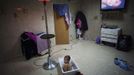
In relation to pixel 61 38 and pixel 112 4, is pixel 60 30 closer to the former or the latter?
pixel 61 38

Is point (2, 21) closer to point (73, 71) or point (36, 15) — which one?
point (36, 15)

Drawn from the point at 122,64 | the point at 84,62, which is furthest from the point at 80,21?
the point at 122,64

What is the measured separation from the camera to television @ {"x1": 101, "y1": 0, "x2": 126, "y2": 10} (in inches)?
143

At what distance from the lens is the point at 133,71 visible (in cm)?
253

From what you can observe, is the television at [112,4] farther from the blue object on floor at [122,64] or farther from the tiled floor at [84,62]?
the blue object on floor at [122,64]

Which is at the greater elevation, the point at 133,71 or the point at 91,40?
the point at 91,40

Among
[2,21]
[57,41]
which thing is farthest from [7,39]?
[57,41]

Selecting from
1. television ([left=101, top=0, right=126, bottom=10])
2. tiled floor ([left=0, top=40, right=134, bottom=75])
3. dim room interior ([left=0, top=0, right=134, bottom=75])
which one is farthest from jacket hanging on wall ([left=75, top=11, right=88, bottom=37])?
tiled floor ([left=0, top=40, right=134, bottom=75])

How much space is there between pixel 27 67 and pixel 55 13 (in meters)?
2.10

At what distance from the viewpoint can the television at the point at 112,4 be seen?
3631 mm

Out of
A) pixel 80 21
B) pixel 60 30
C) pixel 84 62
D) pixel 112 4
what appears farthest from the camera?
pixel 80 21

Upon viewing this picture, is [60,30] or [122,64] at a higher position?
[60,30]

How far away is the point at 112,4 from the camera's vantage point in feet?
12.6

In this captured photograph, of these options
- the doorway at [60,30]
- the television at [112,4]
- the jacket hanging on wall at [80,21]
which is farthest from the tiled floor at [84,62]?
the television at [112,4]
